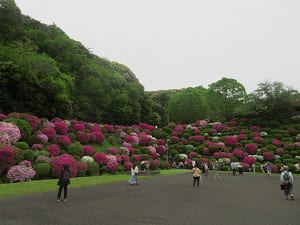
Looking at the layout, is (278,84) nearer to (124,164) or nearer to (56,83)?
(124,164)

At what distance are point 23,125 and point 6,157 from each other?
6109 millimetres

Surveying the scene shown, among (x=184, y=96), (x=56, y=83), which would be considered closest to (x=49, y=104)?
(x=56, y=83)

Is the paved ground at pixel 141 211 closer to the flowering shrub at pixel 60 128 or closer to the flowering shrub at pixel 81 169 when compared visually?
the flowering shrub at pixel 81 169

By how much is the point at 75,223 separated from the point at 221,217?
4928 mm

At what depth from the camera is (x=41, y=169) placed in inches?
728

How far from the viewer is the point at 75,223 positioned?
690cm

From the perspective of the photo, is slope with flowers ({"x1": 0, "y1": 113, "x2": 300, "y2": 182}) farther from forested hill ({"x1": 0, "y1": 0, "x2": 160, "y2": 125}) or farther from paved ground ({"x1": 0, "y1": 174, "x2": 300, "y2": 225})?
paved ground ({"x1": 0, "y1": 174, "x2": 300, "y2": 225})

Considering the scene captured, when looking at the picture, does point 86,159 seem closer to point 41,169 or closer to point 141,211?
point 41,169

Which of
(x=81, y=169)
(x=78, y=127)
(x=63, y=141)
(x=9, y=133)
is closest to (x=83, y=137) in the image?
(x=78, y=127)

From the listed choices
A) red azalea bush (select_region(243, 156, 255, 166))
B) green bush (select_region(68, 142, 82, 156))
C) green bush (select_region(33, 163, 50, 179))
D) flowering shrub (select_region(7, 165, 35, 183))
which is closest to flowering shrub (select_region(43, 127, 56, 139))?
green bush (select_region(68, 142, 82, 156))

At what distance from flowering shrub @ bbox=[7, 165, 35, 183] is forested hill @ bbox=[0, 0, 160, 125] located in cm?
1398

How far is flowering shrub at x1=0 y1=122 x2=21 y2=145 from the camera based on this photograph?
62.7ft

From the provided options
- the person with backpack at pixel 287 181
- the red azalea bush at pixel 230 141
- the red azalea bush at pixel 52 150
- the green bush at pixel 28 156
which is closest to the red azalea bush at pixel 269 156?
the red azalea bush at pixel 230 141

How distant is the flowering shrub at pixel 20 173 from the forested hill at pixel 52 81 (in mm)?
13976
